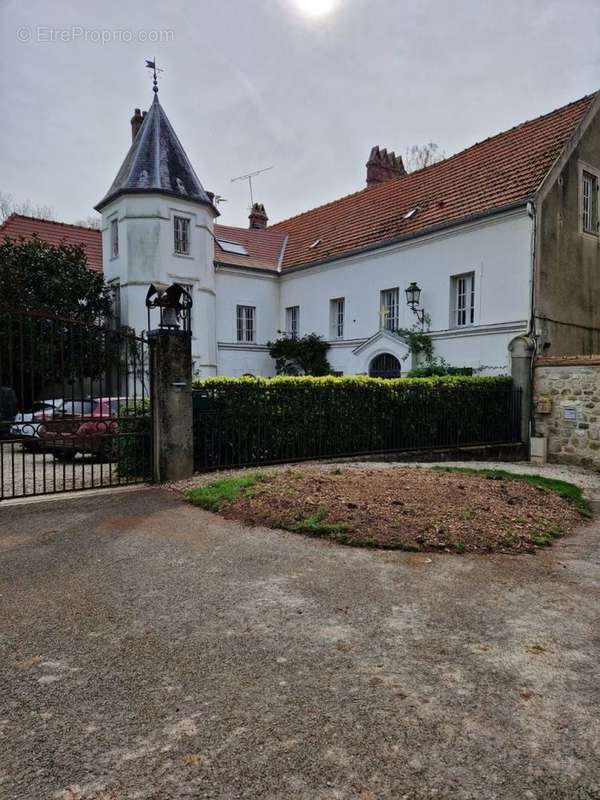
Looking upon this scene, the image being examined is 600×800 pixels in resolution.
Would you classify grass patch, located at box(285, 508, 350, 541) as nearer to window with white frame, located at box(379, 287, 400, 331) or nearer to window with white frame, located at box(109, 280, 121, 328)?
window with white frame, located at box(379, 287, 400, 331)

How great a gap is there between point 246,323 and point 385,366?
7.21 metres

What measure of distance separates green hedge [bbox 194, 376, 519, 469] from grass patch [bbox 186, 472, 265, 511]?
1.51 m

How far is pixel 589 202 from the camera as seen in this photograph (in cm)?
1681

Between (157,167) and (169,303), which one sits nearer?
(169,303)

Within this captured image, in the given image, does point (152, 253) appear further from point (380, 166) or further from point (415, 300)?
point (380, 166)

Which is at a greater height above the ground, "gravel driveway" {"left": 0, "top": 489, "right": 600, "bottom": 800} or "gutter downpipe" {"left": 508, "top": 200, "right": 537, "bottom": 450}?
"gutter downpipe" {"left": 508, "top": 200, "right": 537, "bottom": 450}

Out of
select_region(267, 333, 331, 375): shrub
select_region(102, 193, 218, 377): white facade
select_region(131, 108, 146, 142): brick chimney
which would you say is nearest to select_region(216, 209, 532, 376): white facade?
select_region(267, 333, 331, 375): shrub

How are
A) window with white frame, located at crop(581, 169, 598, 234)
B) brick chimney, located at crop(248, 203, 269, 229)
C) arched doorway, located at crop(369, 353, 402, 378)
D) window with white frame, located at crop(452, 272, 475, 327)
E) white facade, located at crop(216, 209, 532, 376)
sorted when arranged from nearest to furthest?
white facade, located at crop(216, 209, 532, 376) < window with white frame, located at crop(581, 169, 598, 234) < window with white frame, located at crop(452, 272, 475, 327) < arched doorway, located at crop(369, 353, 402, 378) < brick chimney, located at crop(248, 203, 269, 229)

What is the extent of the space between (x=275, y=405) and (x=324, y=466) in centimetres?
147

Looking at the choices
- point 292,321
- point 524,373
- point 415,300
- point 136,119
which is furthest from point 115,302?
point 524,373

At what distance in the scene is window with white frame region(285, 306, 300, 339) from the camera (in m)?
23.3

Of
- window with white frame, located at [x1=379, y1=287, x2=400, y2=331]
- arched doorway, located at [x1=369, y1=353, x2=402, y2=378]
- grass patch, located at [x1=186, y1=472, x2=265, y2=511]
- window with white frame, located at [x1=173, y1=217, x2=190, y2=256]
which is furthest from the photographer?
window with white frame, located at [x1=173, y1=217, x2=190, y2=256]

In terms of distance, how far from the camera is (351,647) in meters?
3.24

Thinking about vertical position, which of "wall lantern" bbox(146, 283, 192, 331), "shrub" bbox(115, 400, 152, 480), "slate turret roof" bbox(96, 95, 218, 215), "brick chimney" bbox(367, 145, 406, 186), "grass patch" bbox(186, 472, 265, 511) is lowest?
"grass patch" bbox(186, 472, 265, 511)
